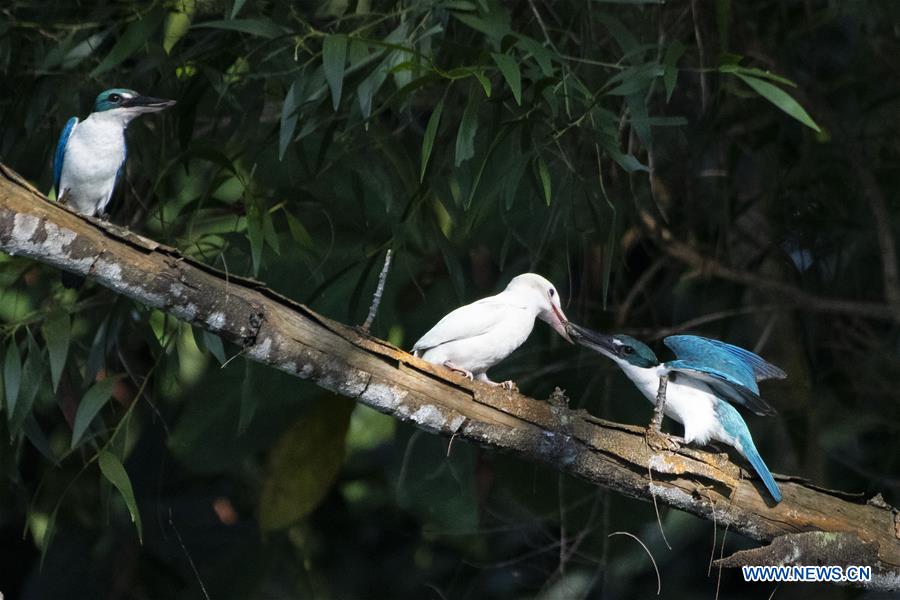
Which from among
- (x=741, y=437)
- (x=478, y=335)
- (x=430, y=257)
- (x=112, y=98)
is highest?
(x=112, y=98)

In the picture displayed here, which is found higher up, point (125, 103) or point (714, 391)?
point (125, 103)

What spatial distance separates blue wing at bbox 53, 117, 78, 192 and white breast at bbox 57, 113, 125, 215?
0.01 m

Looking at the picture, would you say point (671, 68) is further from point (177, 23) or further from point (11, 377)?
point (11, 377)

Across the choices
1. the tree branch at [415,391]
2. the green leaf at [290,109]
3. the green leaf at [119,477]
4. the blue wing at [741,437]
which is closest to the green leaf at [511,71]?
the green leaf at [290,109]

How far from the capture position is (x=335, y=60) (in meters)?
2.80

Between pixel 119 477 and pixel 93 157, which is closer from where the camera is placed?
pixel 119 477

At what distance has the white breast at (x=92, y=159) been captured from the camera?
3.38m

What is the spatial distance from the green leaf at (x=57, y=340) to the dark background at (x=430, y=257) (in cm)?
1

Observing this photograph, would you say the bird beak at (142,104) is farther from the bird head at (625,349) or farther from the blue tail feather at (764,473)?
the blue tail feather at (764,473)

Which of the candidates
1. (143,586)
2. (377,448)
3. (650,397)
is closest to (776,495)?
(650,397)

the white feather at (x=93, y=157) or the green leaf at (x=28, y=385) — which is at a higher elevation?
the white feather at (x=93, y=157)

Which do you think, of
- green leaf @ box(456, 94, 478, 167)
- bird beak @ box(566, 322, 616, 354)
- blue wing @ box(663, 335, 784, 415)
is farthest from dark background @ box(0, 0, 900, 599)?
blue wing @ box(663, 335, 784, 415)

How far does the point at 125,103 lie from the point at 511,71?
3.77ft

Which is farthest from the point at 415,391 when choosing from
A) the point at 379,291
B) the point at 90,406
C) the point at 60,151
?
the point at 60,151
